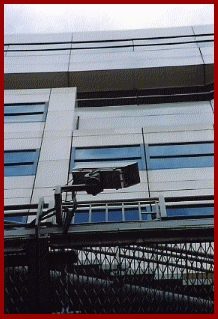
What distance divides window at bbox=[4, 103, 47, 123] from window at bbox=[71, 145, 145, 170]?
290 cm

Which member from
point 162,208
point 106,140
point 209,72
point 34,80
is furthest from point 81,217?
point 209,72

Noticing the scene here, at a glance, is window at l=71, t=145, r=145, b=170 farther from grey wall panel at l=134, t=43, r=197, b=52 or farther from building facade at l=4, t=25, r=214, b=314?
grey wall panel at l=134, t=43, r=197, b=52

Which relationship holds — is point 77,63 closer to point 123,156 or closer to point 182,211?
point 123,156

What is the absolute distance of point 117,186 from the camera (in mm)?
6453

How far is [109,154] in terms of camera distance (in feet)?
56.2

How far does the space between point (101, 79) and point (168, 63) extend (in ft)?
11.9

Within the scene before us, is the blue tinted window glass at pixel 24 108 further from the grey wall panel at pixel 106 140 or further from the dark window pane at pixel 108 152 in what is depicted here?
the dark window pane at pixel 108 152

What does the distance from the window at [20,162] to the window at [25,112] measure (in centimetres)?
233

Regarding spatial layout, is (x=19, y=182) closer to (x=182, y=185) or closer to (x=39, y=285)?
(x=182, y=185)

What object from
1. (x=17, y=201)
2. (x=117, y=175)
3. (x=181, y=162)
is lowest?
(x=17, y=201)

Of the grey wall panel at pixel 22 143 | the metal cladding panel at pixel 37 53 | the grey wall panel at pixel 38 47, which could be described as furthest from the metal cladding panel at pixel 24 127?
the grey wall panel at pixel 38 47

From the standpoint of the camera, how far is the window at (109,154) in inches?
657

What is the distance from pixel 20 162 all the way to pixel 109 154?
11.7 feet

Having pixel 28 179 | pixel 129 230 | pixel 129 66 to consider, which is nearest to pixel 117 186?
pixel 129 230
